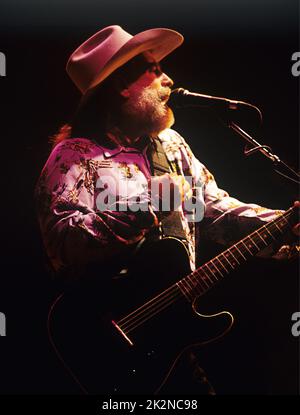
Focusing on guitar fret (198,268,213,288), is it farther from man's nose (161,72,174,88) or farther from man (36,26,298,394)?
man's nose (161,72,174,88)

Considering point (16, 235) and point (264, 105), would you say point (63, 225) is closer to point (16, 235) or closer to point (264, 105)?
point (16, 235)

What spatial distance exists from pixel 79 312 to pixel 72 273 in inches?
6.0

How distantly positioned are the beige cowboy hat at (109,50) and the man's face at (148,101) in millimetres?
89

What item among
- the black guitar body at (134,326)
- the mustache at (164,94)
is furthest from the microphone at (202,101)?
the black guitar body at (134,326)

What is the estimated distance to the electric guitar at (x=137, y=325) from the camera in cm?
195

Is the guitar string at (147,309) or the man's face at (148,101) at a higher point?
the man's face at (148,101)

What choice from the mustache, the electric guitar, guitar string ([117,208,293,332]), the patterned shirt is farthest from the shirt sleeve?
the mustache

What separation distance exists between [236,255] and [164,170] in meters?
0.45

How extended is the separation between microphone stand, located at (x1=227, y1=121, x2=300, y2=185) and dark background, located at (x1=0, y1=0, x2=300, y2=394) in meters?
0.05

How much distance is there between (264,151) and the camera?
6.85 ft

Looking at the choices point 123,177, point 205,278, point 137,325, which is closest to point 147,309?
point 137,325

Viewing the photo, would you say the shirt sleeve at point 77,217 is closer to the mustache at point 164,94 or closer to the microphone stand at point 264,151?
the mustache at point 164,94
